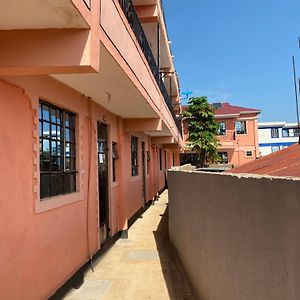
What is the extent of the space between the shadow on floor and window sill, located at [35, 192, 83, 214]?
2134mm

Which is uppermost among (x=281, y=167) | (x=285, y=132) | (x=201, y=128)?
(x=285, y=132)

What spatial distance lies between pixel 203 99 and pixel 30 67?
3098cm

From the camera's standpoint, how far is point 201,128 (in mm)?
33500

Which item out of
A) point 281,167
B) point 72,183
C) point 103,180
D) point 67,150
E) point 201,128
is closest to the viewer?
point 281,167

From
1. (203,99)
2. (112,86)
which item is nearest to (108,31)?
(112,86)

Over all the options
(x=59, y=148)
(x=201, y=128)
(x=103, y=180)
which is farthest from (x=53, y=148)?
(x=201, y=128)

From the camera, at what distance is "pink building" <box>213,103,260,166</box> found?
38469mm

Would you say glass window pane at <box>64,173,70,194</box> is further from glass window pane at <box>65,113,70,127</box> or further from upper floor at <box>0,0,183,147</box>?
upper floor at <box>0,0,183,147</box>

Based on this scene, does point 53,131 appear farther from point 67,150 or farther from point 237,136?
point 237,136

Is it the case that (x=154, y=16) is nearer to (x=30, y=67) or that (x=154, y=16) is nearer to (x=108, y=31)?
(x=108, y=31)

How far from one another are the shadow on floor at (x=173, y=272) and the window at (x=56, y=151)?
2.33 metres

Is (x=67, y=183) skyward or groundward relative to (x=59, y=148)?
groundward

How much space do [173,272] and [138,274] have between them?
66cm

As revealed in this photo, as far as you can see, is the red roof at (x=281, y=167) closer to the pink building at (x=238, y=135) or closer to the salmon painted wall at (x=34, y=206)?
the salmon painted wall at (x=34, y=206)
